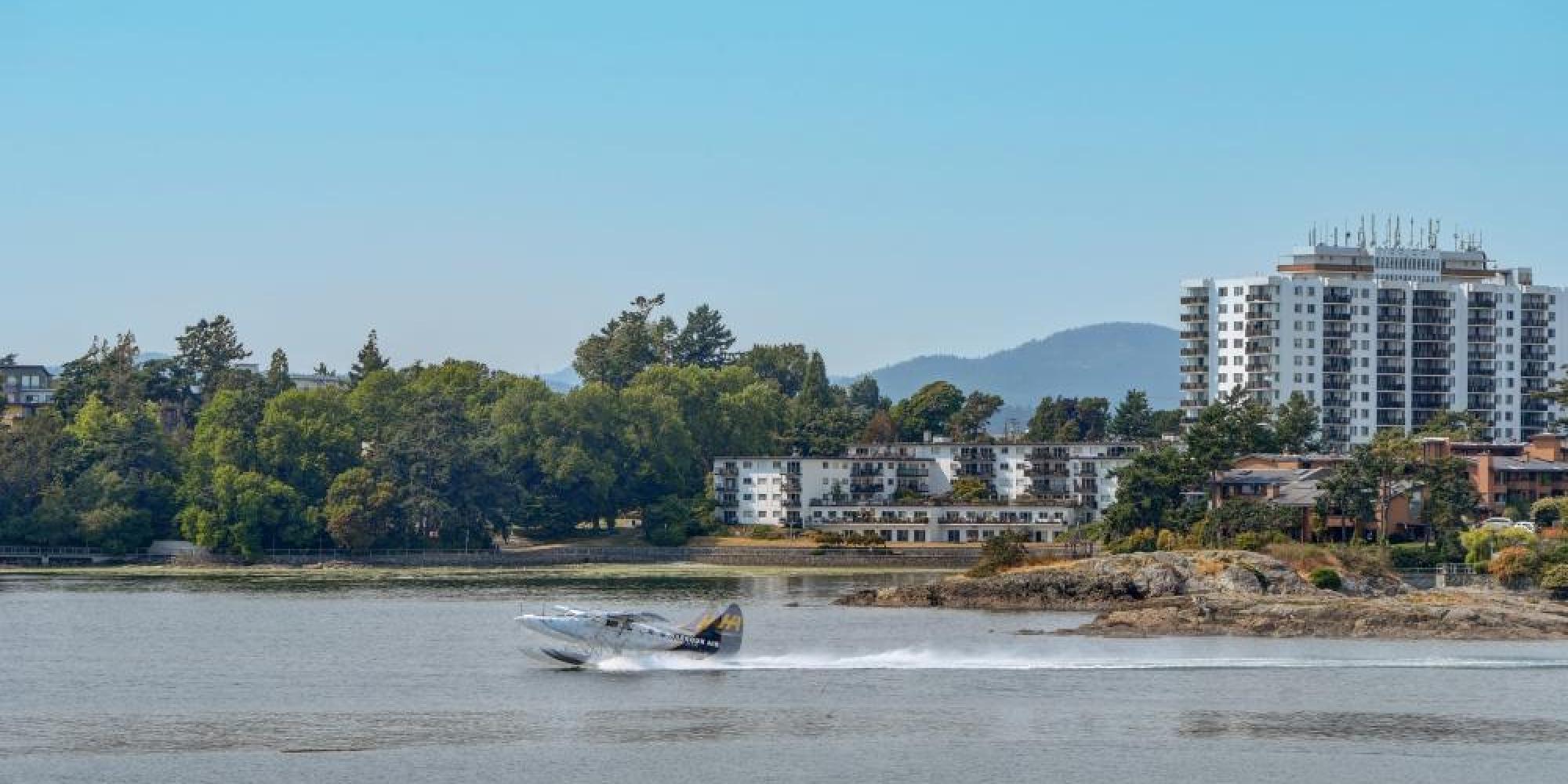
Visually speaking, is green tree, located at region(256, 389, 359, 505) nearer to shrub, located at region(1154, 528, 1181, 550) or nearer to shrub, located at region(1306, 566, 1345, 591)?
shrub, located at region(1154, 528, 1181, 550)

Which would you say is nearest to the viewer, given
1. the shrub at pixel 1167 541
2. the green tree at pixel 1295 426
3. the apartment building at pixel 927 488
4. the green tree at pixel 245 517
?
the shrub at pixel 1167 541

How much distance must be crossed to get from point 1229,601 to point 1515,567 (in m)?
21.4

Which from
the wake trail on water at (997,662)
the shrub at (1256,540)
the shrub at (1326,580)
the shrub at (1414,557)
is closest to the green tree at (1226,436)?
the shrub at (1256,540)

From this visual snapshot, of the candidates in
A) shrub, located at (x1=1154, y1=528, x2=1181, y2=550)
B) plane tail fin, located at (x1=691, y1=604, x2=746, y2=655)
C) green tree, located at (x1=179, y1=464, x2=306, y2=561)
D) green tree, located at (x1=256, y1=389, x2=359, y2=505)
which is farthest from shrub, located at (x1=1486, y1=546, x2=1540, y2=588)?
green tree, located at (x1=256, y1=389, x2=359, y2=505)

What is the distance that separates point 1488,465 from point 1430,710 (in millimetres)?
81217

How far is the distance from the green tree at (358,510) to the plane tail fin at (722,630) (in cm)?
7348

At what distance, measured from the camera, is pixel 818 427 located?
189m

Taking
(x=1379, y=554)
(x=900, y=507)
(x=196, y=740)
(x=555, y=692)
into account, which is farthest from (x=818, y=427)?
(x=196, y=740)

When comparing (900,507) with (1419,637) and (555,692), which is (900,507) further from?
(555,692)

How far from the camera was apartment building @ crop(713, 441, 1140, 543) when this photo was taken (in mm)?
164125

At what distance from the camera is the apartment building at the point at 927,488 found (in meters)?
164

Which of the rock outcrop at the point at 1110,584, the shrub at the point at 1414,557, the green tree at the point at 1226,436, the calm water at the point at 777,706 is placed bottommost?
the calm water at the point at 777,706

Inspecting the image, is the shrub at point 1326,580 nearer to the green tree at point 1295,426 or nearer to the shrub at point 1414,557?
the shrub at point 1414,557

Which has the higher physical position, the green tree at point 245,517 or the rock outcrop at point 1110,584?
the green tree at point 245,517
